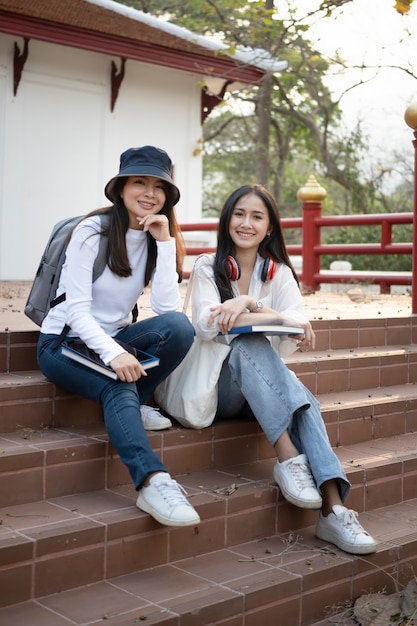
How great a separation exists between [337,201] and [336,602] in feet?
98.9

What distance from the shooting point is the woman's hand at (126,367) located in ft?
9.82

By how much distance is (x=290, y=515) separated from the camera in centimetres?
338

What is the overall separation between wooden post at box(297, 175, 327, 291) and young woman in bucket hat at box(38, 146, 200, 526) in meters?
5.98

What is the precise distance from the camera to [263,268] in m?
3.70

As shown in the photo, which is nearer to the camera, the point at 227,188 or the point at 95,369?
the point at 95,369

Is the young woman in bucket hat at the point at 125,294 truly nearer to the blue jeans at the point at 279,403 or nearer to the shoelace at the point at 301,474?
the blue jeans at the point at 279,403

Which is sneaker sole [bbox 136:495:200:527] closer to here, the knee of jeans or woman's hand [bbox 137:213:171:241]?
the knee of jeans

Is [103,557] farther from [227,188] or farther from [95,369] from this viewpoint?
[227,188]

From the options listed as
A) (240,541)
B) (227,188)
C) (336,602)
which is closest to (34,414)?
(240,541)

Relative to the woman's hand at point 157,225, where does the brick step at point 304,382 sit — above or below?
below

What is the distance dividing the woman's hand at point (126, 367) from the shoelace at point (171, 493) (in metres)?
0.41

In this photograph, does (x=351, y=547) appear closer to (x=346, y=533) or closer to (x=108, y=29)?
(x=346, y=533)

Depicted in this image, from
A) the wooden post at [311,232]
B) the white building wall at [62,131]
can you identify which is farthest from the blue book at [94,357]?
the white building wall at [62,131]

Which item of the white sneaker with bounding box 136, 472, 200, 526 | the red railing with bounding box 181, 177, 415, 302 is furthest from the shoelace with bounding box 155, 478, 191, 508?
the red railing with bounding box 181, 177, 415, 302
